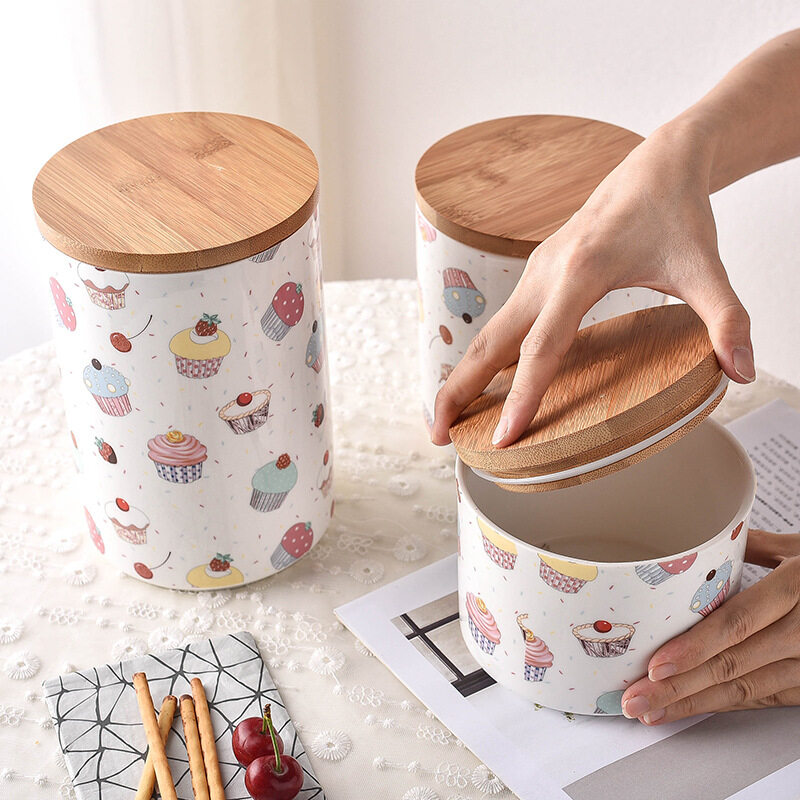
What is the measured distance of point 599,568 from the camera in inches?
23.2

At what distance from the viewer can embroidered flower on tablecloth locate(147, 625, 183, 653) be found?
74 centimetres

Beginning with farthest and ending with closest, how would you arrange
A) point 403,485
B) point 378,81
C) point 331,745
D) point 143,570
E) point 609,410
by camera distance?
point 378,81
point 403,485
point 143,570
point 331,745
point 609,410

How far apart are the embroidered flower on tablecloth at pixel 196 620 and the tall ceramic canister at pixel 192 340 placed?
0.07 ft

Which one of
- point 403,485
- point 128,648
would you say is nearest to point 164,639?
point 128,648

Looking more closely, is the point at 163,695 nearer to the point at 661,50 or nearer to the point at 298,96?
the point at 661,50

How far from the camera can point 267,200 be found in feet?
2.26

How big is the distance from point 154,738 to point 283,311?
29 centimetres

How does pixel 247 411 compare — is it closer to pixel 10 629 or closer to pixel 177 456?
pixel 177 456

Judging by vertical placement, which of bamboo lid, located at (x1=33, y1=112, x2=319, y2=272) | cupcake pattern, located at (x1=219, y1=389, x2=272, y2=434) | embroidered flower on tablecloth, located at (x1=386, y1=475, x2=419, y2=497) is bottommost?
embroidered flower on tablecloth, located at (x1=386, y1=475, x2=419, y2=497)

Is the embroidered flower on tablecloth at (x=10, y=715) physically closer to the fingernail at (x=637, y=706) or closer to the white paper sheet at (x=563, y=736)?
the white paper sheet at (x=563, y=736)

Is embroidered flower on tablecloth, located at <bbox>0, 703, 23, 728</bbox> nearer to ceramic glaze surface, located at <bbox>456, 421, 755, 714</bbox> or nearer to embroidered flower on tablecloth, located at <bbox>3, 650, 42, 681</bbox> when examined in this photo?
embroidered flower on tablecloth, located at <bbox>3, 650, 42, 681</bbox>

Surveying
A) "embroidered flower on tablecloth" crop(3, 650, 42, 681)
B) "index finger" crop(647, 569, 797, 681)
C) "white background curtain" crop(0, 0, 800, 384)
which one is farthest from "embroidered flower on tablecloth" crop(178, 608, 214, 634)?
"white background curtain" crop(0, 0, 800, 384)

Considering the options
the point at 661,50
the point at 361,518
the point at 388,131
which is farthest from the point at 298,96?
the point at 361,518

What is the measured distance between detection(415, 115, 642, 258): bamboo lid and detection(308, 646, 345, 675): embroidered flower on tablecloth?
1.04ft
